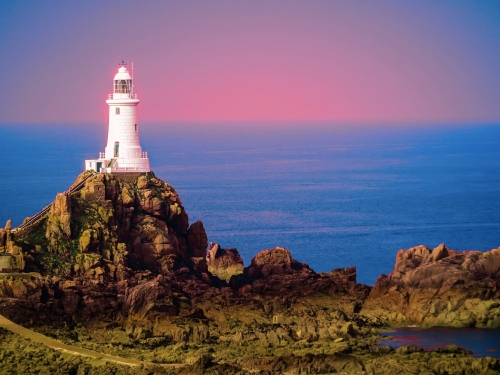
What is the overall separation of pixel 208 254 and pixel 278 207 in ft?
164

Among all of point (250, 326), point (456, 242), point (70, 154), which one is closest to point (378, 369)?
point (250, 326)

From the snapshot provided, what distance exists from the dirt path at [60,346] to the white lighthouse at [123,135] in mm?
15326

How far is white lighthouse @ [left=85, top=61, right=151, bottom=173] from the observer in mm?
78375

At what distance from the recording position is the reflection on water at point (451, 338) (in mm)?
65750

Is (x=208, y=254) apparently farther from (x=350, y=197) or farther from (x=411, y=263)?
(x=350, y=197)

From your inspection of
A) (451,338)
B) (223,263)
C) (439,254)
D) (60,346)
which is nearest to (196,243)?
(223,263)

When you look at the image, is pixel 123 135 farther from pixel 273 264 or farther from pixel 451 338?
pixel 451 338

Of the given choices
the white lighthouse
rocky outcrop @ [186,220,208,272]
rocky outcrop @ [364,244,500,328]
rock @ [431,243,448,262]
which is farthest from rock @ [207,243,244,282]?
rock @ [431,243,448,262]

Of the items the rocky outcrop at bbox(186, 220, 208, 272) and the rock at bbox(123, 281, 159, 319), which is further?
the rocky outcrop at bbox(186, 220, 208, 272)

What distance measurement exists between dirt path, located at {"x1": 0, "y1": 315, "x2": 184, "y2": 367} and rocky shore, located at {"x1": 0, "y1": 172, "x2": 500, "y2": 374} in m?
0.68

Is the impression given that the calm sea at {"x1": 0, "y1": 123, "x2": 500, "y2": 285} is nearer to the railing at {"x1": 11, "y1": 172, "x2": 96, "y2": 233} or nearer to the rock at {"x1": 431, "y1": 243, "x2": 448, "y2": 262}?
the rock at {"x1": 431, "y1": 243, "x2": 448, "y2": 262}

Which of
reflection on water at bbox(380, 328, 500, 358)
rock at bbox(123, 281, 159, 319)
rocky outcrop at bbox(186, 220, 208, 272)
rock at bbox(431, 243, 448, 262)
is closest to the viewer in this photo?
reflection on water at bbox(380, 328, 500, 358)

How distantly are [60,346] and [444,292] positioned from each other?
813 inches

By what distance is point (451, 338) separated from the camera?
67.8 metres
